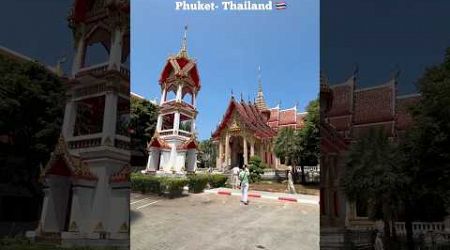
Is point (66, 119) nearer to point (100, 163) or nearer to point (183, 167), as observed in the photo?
point (100, 163)

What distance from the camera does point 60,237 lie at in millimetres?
4680

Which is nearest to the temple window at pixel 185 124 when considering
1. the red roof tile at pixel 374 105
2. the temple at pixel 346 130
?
the temple at pixel 346 130

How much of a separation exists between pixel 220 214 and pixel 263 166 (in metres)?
0.57

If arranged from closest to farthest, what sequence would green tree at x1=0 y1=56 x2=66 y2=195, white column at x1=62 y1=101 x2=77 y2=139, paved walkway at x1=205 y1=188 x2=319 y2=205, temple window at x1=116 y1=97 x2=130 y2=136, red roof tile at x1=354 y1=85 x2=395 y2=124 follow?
paved walkway at x1=205 y1=188 x2=319 y2=205 → temple window at x1=116 y1=97 x2=130 y2=136 → white column at x1=62 y1=101 x2=77 y2=139 → red roof tile at x1=354 y1=85 x2=395 y2=124 → green tree at x1=0 y1=56 x2=66 y2=195

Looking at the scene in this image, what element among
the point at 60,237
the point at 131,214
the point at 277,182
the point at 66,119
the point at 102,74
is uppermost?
the point at 102,74

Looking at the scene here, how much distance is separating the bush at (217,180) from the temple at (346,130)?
2.77 ft

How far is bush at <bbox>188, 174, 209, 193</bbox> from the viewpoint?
3732 millimetres

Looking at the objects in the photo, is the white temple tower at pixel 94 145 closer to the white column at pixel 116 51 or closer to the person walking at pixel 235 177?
the white column at pixel 116 51

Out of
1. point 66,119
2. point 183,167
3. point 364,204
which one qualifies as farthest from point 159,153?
point 364,204

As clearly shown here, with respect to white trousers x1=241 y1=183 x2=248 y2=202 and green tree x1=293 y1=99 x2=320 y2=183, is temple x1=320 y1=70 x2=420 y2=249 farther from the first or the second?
white trousers x1=241 y1=183 x2=248 y2=202

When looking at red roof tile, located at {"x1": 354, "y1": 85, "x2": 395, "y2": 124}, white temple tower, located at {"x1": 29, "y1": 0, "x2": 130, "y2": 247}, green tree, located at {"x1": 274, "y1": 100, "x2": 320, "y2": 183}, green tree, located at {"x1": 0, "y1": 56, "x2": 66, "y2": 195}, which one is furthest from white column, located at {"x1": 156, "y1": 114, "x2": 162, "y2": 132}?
green tree, located at {"x1": 0, "y1": 56, "x2": 66, "y2": 195}

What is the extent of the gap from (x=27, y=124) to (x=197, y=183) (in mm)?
5667

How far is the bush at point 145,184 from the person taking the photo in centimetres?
353

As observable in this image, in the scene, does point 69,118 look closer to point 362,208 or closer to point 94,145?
point 94,145
